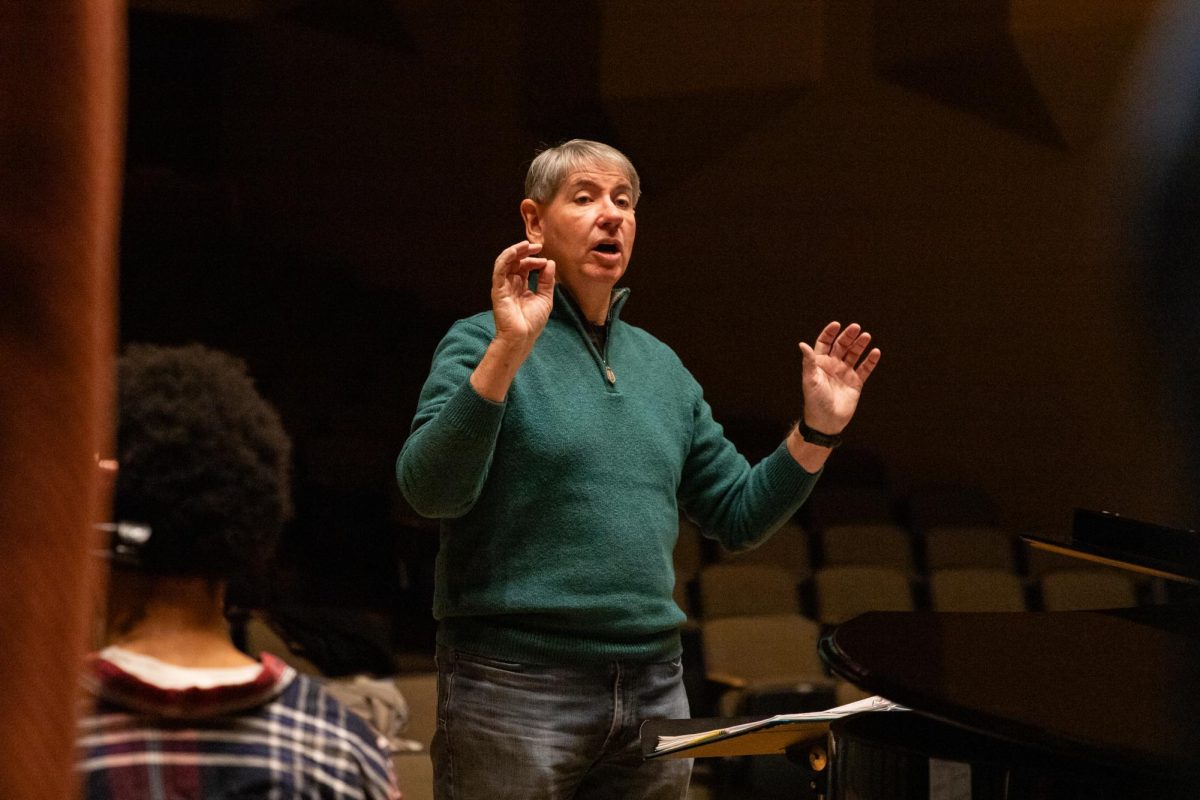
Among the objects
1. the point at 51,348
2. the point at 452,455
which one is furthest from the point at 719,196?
the point at 51,348

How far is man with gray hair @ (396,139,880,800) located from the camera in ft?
4.34

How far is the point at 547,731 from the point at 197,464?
755mm

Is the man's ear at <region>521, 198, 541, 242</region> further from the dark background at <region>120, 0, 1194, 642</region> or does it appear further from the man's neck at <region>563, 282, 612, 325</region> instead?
the dark background at <region>120, 0, 1194, 642</region>

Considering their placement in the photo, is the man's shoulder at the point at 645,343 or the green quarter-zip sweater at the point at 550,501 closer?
the green quarter-zip sweater at the point at 550,501

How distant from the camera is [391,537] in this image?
3455 mm

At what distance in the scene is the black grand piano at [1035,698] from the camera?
88cm

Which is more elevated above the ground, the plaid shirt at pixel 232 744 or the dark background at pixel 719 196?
the dark background at pixel 719 196

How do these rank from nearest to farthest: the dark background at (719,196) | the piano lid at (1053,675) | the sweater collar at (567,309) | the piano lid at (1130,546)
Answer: the piano lid at (1053,675), the piano lid at (1130,546), the sweater collar at (567,309), the dark background at (719,196)

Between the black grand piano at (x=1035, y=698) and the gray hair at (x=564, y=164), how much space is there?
618 millimetres

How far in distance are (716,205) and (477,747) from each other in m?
2.88

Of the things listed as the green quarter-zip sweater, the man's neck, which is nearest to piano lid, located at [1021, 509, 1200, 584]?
the green quarter-zip sweater

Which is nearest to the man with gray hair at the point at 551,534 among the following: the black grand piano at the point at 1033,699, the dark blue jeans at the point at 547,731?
the dark blue jeans at the point at 547,731

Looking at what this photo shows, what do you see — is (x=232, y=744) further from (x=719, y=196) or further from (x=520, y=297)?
(x=719, y=196)

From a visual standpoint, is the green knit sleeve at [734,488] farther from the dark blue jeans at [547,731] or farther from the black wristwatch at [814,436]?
the dark blue jeans at [547,731]
